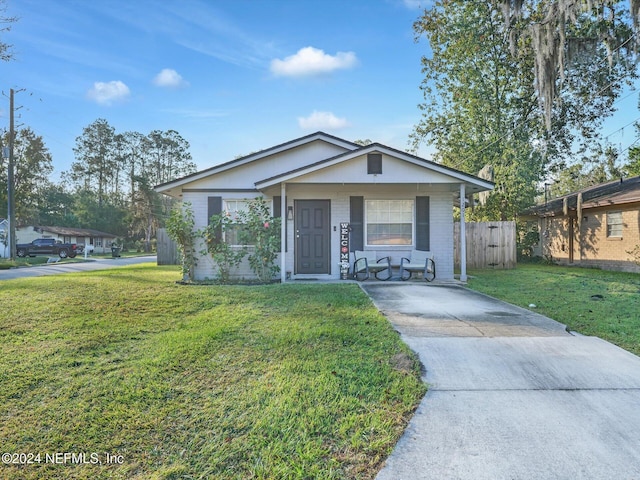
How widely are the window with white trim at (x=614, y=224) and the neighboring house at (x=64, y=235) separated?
116 feet

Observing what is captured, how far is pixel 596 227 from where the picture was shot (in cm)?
1506

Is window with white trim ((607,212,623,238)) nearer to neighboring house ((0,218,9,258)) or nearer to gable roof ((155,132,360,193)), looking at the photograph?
gable roof ((155,132,360,193))

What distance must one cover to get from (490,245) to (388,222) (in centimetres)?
644

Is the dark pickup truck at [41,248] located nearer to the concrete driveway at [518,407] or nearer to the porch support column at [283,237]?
the porch support column at [283,237]

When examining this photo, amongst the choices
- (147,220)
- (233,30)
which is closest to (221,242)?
(233,30)

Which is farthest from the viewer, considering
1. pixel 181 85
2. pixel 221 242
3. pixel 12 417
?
pixel 181 85

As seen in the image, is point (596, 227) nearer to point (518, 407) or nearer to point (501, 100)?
point (501, 100)

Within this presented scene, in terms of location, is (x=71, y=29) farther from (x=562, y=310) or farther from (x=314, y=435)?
(x=562, y=310)

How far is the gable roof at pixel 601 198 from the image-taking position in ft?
44.3

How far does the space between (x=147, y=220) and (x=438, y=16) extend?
1352 inches

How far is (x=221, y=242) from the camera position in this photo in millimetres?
10164

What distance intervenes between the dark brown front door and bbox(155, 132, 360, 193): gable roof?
5.60 ft

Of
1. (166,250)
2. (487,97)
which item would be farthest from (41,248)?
(487,97)

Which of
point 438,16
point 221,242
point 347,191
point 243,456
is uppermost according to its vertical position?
point 438,16
